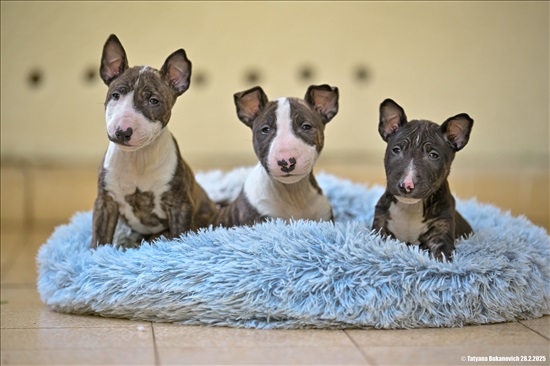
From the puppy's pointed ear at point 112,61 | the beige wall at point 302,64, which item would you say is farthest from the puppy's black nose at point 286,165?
the beige wall at point 302,64

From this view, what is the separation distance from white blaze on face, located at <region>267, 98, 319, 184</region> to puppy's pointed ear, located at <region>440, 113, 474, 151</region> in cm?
40

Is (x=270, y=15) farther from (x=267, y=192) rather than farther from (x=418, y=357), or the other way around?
(x=418, y=357)

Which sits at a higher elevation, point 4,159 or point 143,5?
point 143,5

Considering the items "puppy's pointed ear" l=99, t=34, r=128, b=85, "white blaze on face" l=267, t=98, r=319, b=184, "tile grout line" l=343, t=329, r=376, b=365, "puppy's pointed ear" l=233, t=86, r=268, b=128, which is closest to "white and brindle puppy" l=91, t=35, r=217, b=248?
"puppy's pointed ear" l=99, t=34, r=128, b=85

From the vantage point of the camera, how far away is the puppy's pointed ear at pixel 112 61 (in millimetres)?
2494

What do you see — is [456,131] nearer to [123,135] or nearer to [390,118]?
[390,118]

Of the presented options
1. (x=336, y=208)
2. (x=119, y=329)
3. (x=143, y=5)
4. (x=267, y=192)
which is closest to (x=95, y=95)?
(x=143, y=5)

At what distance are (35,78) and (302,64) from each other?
5.90ft

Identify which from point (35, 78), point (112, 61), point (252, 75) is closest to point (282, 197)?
point (112, 61)

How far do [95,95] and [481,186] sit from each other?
2716 mm

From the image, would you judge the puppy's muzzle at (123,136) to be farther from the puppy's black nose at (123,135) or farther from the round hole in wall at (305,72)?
the round hole in wall at (305,72)

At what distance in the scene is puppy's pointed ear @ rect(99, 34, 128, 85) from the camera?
8.18 feet

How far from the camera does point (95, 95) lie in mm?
5246

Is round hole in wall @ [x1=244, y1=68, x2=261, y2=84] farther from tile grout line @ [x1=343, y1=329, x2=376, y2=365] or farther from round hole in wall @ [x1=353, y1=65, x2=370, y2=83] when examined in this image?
tile grout line @ [x1=343, y1=329, x2=376, y2=365]
